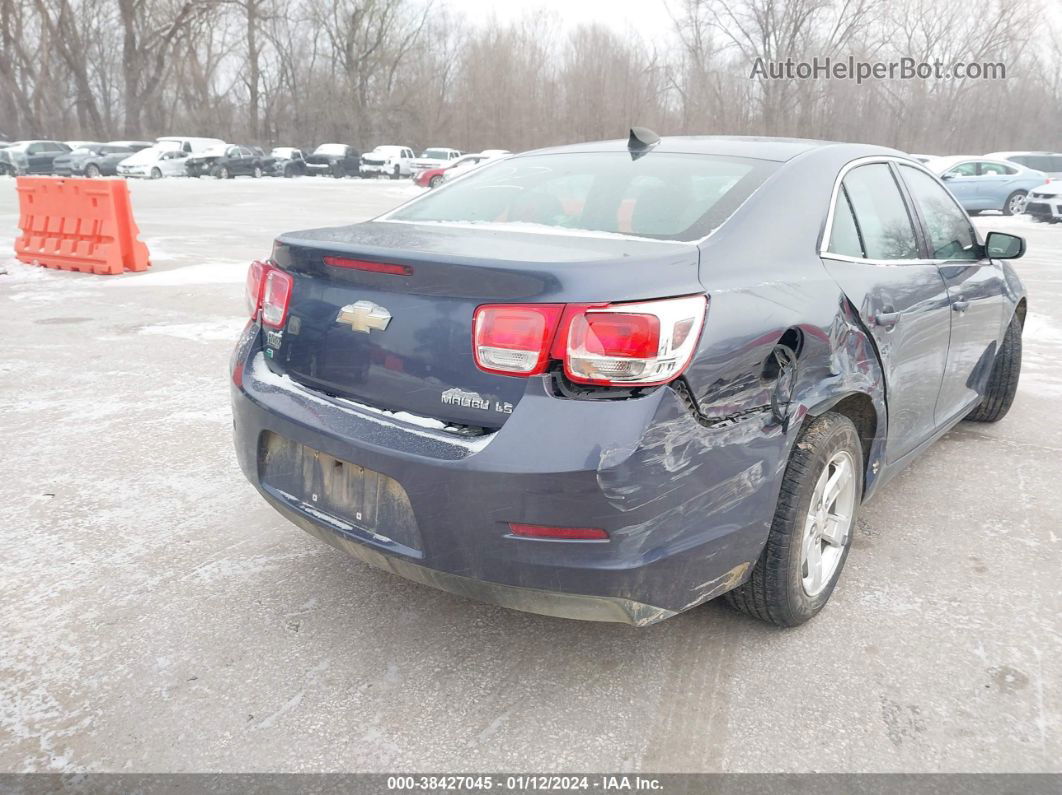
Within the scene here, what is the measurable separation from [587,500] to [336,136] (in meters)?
62.6

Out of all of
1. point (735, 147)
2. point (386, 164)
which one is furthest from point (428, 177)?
point (735, 147)

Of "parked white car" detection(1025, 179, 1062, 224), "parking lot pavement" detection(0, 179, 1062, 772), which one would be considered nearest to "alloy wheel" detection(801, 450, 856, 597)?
"parking lot pavement" detection(0, 179, 1062, 772)

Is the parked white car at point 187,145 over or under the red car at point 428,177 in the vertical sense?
over

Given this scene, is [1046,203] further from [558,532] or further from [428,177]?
[558,532]

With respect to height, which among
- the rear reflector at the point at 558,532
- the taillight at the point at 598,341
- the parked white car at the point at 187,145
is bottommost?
the rear reflector at the point at 558,532

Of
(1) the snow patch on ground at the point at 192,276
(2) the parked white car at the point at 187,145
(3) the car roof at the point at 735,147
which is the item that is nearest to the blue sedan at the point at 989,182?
(1) the snow patch on ground at the point at 192,276

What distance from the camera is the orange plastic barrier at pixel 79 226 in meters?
9.95

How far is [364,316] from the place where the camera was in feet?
7.95

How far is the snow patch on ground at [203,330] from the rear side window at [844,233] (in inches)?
200

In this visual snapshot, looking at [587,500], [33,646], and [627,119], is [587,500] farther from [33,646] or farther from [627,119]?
[627,119]

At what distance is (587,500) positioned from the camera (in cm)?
204

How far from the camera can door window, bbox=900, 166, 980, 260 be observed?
367cm

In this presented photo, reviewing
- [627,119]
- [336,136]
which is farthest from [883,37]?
[336,136]

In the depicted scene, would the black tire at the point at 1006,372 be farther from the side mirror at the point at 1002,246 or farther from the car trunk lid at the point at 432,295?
the car trunk lid at the point at 432,295
